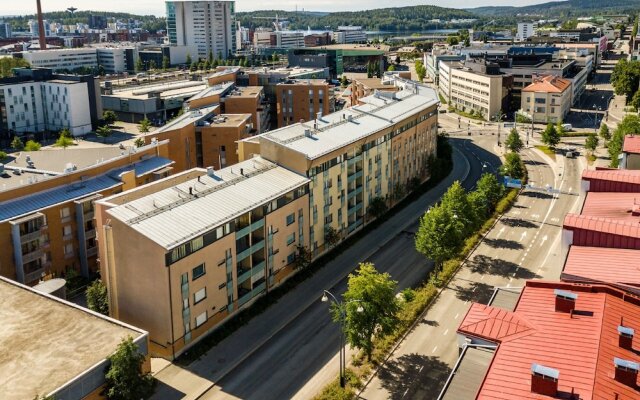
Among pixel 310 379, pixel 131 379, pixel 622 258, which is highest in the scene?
pixel 622 258

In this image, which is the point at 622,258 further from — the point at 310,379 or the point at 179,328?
the point at 179,328

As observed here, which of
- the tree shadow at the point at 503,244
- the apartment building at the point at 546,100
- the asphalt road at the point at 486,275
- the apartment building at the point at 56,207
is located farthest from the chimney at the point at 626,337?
the apartment building at the point at 546,100

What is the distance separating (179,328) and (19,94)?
12253 cm

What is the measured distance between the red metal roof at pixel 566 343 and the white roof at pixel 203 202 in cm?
2400

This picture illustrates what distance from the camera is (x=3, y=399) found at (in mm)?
37656

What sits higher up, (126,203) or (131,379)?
(126,203)

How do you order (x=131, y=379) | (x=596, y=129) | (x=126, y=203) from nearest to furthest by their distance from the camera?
(x=131, y=379), (x=126, y=203), (x=596, y=129)

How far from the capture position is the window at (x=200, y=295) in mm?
52406

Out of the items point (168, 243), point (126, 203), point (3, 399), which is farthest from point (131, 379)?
point (126, 203)

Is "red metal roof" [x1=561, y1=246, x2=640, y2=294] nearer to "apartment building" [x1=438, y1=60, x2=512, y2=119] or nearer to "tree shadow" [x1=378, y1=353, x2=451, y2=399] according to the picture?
"tree shadow" [x1=378, y1=353, x2=451, y2=399]

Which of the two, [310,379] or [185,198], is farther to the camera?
[185,198]

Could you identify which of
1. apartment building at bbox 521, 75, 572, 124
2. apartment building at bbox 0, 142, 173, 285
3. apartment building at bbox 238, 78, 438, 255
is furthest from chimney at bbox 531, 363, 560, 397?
apartment building at bbox 521, 75, 572, 124

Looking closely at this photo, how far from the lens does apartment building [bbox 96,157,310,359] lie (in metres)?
50.3

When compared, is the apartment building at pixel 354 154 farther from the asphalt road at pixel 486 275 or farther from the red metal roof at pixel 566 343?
A: the red metal roof at pixel 566 343
